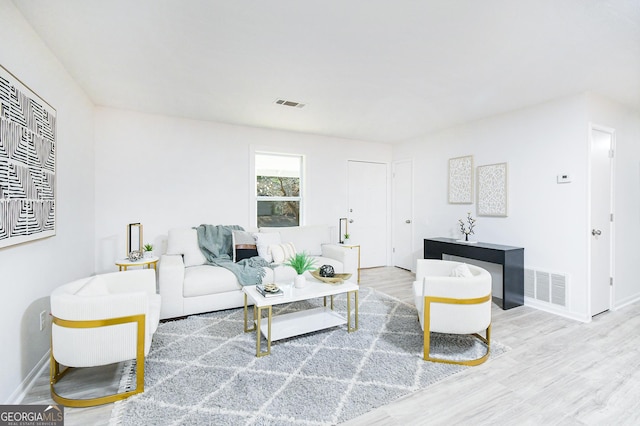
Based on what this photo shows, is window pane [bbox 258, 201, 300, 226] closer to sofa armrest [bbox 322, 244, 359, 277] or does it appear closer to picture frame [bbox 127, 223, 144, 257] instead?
sofa armrest [bbox 322, 244, 359, 277]

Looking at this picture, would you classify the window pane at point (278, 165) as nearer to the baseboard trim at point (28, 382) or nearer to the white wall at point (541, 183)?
the white wall at point (541, 183)

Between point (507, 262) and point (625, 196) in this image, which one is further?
point (625, 196)

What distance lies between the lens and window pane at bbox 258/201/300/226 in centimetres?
469

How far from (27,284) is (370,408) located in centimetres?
235

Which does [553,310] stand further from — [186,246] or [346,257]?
[186,246]

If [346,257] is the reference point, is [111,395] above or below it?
below

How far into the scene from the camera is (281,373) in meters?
2.09

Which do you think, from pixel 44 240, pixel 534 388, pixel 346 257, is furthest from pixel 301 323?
pixel 44 240

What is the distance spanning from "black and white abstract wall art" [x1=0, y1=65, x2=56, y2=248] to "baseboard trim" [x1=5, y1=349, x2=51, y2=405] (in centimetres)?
90

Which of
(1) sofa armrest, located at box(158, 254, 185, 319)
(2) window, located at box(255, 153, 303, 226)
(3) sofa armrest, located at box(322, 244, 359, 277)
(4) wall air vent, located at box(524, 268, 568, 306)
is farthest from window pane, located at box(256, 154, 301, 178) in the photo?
(4) wall air vent, located at box(524, 268, 568, 306)

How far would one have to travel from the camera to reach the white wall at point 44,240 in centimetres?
174

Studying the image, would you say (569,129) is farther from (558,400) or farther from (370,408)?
(370,408)

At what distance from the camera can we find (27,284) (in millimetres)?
1962

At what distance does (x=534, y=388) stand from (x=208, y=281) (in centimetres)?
288
